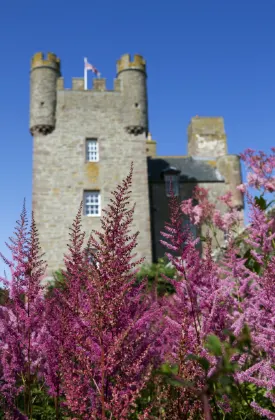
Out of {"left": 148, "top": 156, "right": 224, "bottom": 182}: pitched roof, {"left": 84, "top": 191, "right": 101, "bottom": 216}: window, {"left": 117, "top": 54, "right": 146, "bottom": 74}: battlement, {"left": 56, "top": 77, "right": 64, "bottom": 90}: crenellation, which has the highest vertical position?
{"left": 117, "top": 54, "right": 146, "bottom": 74}: battlement

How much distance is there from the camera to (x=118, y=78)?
28.7m

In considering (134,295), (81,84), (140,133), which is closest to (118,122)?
(140,133)

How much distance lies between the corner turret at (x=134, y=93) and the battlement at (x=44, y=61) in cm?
414

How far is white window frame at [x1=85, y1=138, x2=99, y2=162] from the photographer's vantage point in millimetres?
27219

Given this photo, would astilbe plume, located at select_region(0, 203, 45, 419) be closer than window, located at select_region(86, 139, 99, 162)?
Yes

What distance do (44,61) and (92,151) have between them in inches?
257

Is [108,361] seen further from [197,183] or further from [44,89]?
[197,183]

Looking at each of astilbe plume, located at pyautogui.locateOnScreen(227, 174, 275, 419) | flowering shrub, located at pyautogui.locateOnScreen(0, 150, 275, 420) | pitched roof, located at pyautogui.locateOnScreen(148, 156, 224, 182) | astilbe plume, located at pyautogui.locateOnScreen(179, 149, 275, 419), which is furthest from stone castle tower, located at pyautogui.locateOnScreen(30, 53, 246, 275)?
flowering shrub, located at pyautogui.locateOnScreen(0, 150, 275, 420)

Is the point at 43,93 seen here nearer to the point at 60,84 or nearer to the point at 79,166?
the point at 60,84

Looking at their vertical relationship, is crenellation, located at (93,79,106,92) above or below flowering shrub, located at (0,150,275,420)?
above

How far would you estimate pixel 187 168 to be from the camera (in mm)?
33094

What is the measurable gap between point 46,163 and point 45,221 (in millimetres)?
3608

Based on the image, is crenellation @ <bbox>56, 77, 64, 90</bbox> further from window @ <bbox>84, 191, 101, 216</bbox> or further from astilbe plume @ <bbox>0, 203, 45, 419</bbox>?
astilbe plume @ <bbox>0, 203, 45, 419</bbox>

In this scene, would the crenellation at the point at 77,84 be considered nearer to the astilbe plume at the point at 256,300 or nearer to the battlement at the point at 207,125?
the battlement at the point at 207,125
